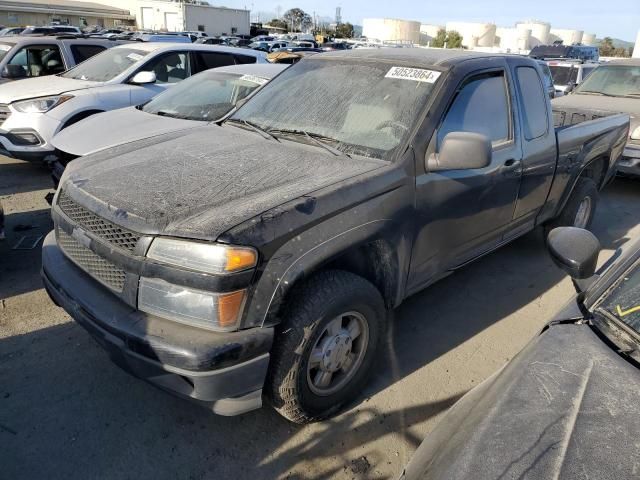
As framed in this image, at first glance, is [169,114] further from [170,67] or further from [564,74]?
[564,74]

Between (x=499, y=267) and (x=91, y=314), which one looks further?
(x=499, y=267)

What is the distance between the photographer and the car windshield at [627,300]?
6.01ft

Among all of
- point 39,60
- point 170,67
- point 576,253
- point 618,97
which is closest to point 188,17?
point 39,60

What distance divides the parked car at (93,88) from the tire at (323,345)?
4.89 meters

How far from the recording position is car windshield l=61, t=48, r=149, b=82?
7160mm

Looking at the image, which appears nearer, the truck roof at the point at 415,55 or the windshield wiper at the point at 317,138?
the windshield wiper at the point at 317,138

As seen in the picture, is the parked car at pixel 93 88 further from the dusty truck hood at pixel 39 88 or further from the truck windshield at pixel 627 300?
the truck windshield at pixel 627 300

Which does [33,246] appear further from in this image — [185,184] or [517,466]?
[517,466]

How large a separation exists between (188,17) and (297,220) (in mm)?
65408

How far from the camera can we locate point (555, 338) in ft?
5.99

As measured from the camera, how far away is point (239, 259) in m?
2.10

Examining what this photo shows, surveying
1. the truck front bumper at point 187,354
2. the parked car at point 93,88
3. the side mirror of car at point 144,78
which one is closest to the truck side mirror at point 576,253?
the truck front bumper at point 187,354

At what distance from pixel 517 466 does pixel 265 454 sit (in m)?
1.53

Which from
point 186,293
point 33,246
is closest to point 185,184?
point 186,293
